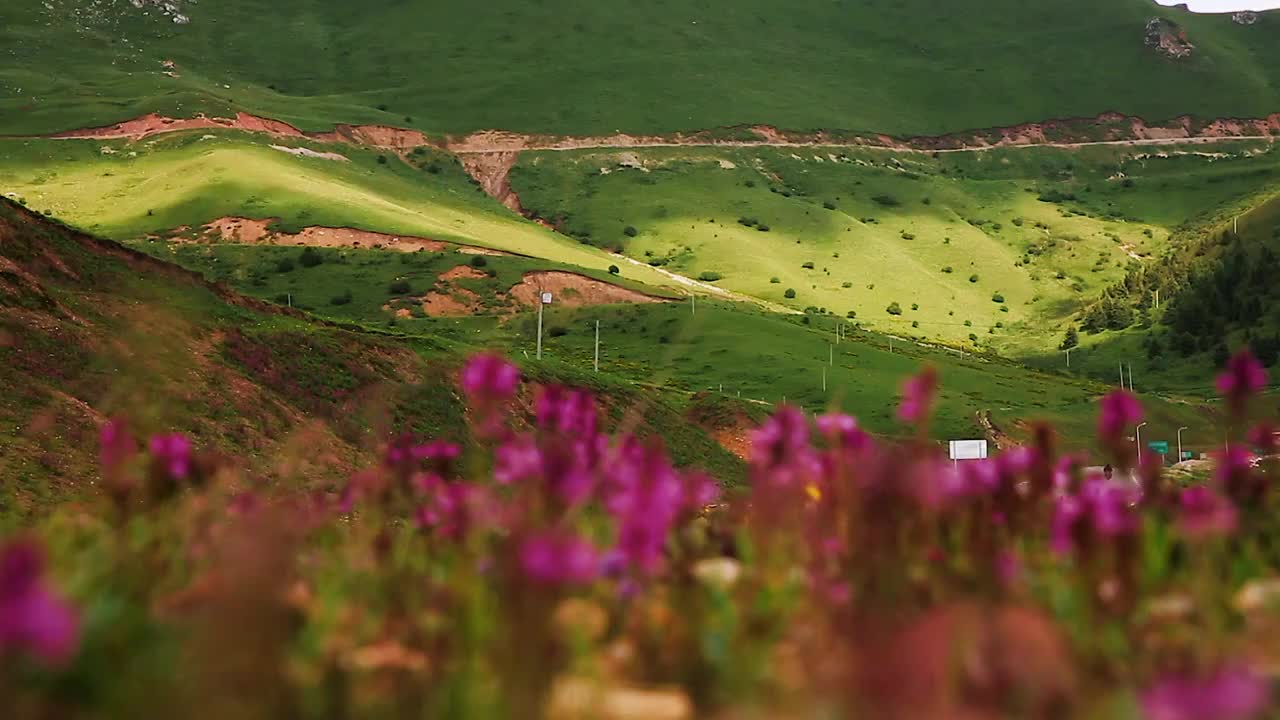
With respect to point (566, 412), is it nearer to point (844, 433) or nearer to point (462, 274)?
point (844, 433)

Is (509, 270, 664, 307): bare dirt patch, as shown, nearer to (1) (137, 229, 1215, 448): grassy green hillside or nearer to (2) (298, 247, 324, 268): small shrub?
(1) (137, 229, 1215, 448): grassy green hillside

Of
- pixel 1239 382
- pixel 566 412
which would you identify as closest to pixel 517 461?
pixel 566 412

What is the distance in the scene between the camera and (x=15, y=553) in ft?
7.60

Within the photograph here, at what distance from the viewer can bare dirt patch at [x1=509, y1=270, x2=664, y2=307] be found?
123875mm

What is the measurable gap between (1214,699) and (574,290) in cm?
12464

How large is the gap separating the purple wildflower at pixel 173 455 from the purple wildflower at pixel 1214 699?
161 inches

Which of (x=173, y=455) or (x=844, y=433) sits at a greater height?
(x=844, y=433)

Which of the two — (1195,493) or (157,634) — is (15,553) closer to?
(157,634)

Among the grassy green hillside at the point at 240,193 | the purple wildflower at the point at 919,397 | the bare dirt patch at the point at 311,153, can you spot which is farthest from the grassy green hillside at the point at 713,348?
the purple wildflower at the point at 919,397

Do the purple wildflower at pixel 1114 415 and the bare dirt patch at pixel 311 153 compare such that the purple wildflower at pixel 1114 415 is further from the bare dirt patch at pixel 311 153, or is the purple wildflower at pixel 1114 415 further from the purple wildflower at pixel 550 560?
the bare dirt patch at pixel 311 153

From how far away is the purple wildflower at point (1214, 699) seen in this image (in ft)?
6.63

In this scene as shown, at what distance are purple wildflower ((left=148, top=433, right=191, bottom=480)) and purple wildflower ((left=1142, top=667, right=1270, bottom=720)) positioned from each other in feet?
13.4

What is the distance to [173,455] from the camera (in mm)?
5418

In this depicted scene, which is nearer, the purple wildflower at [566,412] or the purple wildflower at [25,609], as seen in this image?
the purple wildflower at [25,609]
